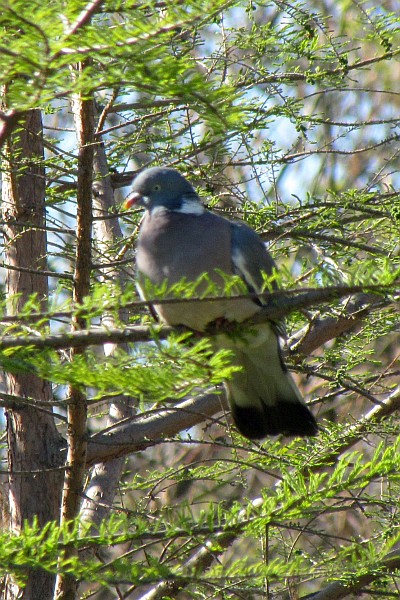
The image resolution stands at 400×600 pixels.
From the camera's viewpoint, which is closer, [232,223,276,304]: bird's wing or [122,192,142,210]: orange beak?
[232,223,276,304]: bird's wing

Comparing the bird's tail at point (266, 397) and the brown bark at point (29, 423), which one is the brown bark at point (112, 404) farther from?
the bird's tail at point (266, 397)

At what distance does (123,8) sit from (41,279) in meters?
2.66

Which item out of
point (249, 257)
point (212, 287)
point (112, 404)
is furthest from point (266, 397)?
point (212, 287)

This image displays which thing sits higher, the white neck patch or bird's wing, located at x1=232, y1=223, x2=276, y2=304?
the white neck patch

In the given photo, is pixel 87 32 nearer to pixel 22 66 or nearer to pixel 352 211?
pixel 22 66

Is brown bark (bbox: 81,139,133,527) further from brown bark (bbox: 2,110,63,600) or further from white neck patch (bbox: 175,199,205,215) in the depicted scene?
→ white neck patch (bbox: 175,199,205,215)

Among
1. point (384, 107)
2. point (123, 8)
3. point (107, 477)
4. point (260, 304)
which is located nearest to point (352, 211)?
point (260, 304)

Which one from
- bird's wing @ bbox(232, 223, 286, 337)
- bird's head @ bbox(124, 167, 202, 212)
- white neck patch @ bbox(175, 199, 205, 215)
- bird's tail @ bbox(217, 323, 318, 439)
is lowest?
bird's tail @ bbox(217, 323, 318, 439)

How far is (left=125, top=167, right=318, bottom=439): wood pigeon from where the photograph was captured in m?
3.41

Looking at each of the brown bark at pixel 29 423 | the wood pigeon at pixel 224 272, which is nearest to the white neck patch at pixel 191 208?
the wood pigeon at pixel 224 272

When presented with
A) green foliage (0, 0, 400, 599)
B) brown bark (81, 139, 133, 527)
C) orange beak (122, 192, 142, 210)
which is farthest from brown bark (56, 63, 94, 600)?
brown bark (81, 139, 133, 527)

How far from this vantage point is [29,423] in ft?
13.5

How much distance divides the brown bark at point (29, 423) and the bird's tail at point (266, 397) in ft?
3.10

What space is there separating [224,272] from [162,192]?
2.26 feet
